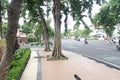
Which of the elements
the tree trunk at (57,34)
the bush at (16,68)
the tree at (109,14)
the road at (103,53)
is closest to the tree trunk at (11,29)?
the bush at (16,68)

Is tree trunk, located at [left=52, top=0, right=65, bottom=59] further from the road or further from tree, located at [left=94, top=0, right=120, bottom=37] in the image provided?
tree, located at [left=94, top=0, right=120, bottom=37]

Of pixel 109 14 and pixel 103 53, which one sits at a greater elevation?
pixel 109 14

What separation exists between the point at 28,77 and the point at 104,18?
48.0 m

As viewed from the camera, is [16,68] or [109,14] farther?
[109,14]

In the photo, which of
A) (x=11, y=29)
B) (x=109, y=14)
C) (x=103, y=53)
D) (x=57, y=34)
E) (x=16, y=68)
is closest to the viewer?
(x=11, y=29)

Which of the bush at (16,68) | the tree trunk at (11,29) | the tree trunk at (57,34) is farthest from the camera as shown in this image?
the tree trunk at (57,34)

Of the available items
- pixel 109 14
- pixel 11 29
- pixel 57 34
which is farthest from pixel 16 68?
pixel 109 14

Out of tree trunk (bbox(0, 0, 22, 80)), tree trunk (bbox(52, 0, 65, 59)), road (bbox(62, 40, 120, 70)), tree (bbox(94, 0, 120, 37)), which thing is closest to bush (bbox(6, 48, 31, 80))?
tree trunk (bbox(0, 0, 22, 80))

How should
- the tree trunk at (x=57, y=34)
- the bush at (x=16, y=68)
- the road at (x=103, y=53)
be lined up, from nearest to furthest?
the bush at (x=16, y=68)
the road at (x=103, y=53)
the tree trunk at (x=57, y=34)

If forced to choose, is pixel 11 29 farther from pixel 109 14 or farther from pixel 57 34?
pixel 109 14

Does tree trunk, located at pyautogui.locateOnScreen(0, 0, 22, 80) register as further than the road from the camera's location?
No

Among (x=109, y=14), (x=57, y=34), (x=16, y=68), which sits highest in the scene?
(x=109, y=14)

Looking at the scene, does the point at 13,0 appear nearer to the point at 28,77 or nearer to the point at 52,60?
the point at 28,77

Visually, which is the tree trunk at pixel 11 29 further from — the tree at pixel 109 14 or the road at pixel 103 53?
the tree at pixel 109 14
